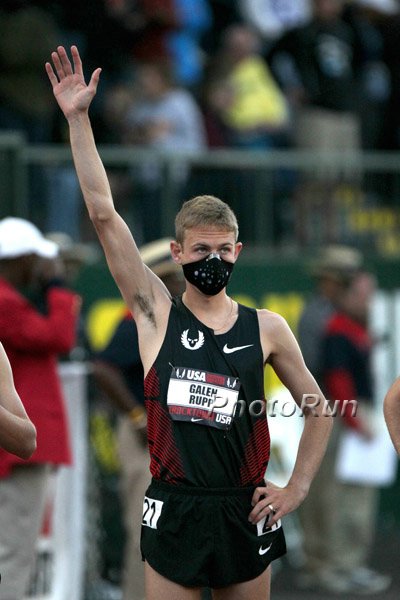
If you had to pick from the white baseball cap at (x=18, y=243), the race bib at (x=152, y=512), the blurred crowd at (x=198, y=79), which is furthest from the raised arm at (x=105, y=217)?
the blurred crowd at (x=198, y=79)

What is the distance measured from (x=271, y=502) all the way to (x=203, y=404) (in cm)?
46

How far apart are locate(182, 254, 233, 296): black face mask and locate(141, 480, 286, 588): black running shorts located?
77 centimetres

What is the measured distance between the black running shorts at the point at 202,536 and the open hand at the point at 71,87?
1.49 meters

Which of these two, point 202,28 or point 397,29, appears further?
point 397,29

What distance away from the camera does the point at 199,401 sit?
5.18 meters

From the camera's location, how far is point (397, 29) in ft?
51.1

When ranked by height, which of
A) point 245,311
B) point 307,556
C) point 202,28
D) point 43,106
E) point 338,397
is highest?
point 202,28

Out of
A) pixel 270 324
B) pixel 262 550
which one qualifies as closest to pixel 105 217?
pixel 270 324

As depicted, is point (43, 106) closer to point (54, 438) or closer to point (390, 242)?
point (390, 242)

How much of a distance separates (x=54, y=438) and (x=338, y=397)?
3623mm

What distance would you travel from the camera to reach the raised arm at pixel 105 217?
5.30 m

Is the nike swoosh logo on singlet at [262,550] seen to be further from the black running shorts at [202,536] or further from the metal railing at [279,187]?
the metal railing at [279,187]

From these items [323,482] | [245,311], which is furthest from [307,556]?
[245,311]

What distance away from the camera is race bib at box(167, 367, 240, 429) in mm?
5160
